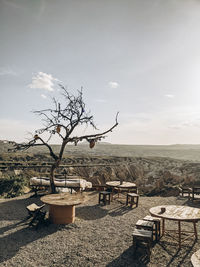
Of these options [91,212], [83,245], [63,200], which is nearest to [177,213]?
[83,245]

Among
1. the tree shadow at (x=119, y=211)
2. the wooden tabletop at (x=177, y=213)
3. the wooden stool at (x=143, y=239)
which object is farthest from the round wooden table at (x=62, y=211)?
the wooden tabletop at (x=177, y=213)

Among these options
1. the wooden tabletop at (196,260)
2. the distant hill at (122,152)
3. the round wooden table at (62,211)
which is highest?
the wooden tabletop at (196,260)

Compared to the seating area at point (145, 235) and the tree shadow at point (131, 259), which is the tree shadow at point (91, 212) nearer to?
the seating area at point (145, 235)

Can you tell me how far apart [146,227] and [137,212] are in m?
3.77

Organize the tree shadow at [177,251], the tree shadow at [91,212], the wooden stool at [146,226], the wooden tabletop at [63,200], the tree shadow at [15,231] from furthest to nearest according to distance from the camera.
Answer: the tree shadow at [91,212] < the wooden tabletop at [63,200] < the wooden stool at [146,226] < the tree shadow at [15,231] < the tree shadow at [177,251]

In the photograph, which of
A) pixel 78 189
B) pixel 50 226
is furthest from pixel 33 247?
pixel 78 189

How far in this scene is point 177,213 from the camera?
5.51 meters

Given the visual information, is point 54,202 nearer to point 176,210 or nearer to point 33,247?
point 33,247

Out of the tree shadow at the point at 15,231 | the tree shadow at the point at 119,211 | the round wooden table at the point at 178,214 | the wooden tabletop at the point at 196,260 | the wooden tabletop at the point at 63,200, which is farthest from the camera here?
the tree shadow at the point at 119,211

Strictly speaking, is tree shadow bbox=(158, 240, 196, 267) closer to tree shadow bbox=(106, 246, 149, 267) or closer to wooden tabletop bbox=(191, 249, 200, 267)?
tree shadow bbox=(106, 246, 149, 267)

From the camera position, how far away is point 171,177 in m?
16.8

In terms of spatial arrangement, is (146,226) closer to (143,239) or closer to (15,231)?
(143,239)

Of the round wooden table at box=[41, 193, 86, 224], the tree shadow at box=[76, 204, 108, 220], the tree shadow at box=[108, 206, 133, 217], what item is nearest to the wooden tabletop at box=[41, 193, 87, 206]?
the round wooden table at box=[41, 193, 86, 224]

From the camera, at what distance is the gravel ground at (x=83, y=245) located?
4.66 metres
